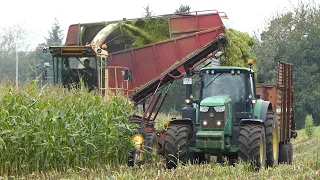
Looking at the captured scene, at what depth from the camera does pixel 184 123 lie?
11.8 metres

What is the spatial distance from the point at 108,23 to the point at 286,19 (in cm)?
3410

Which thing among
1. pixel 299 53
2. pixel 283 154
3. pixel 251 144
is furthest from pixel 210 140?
pixel 299 53

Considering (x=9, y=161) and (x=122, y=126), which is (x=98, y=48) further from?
(x=9, y=161)

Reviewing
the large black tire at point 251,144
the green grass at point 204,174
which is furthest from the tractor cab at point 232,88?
the green grass at point 204,174

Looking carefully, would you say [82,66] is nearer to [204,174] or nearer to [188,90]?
[188,90]

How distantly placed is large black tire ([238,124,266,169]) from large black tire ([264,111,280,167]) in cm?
59

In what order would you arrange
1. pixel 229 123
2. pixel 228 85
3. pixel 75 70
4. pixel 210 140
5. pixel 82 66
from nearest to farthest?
1. pixel 210 140
2. pixel 229 123
3. pixel 228 85
4. pixel 82 66
5. pixel 75 70

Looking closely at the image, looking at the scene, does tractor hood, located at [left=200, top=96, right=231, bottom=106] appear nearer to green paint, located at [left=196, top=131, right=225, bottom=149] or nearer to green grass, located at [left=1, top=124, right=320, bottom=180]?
green paint, located at [left=196, top=131, right=225, bottom=149]

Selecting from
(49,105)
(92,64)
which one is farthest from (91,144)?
(92,64)

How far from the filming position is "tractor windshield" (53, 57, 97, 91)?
1568cm

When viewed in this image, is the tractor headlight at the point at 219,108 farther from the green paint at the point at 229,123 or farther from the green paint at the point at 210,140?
the green paint at the point at 210,140

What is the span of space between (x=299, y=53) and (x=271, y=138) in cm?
3530

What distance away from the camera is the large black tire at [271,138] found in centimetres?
1191

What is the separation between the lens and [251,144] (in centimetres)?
1106
